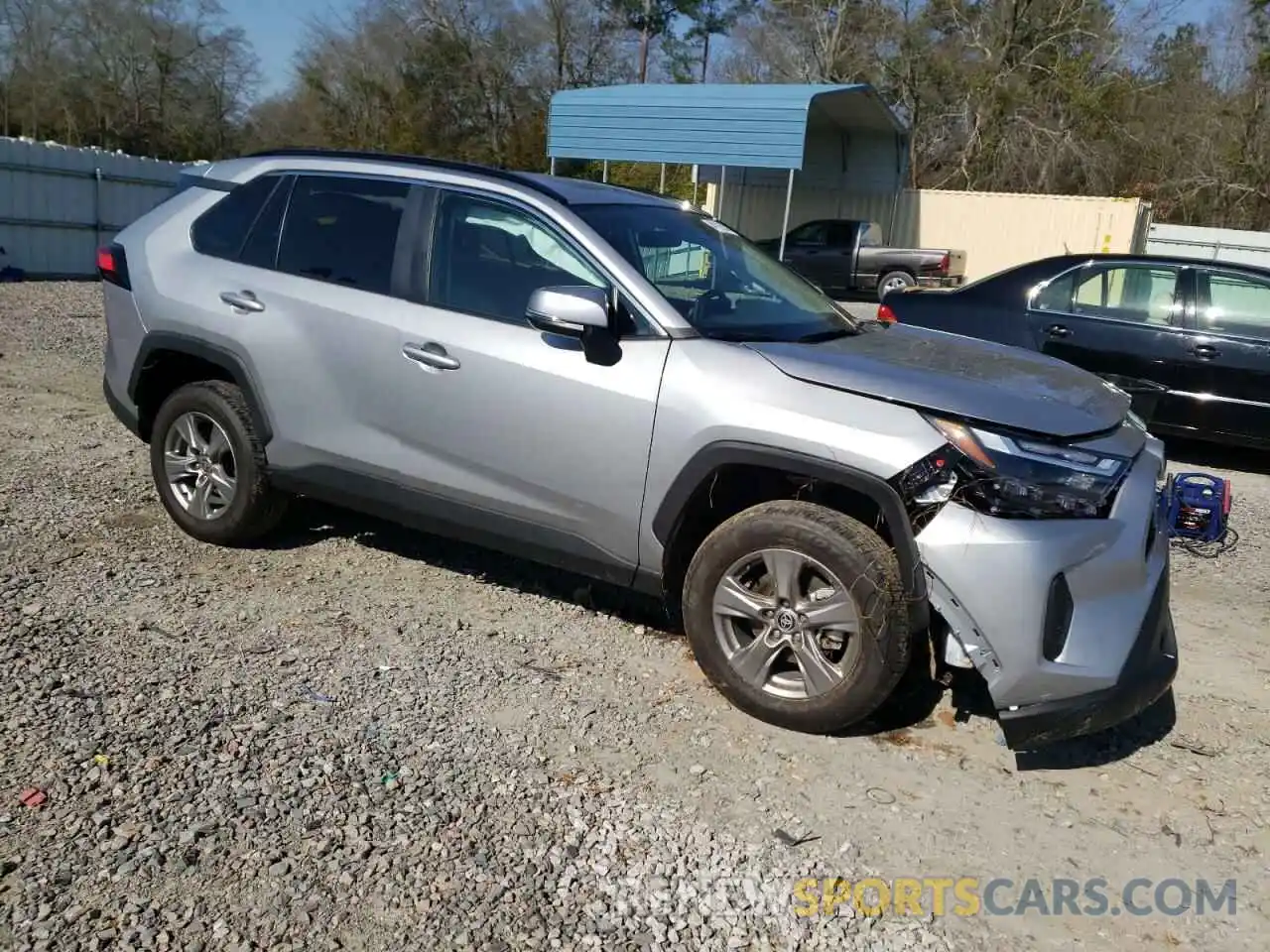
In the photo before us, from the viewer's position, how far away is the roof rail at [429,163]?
4189 millimetres

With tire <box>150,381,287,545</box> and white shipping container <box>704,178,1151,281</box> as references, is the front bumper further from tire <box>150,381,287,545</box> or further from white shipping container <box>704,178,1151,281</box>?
white shipping container <box>704,178,1151,281</box>

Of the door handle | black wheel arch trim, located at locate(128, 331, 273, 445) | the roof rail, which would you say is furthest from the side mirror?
black wheel arch trim, located at locate(128, 331, 273, 445)

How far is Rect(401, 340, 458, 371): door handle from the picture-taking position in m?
4.02

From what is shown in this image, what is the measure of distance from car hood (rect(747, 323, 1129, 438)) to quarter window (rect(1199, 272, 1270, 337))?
4.11 m

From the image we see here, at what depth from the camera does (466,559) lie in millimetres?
5047

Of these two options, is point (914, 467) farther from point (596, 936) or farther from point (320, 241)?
point (320, 241)

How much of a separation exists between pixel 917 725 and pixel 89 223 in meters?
18.0

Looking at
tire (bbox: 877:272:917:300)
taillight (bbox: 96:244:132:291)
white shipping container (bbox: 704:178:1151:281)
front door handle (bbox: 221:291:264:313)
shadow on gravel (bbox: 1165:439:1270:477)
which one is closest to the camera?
front door handle (bbox: 221:291:264:313)

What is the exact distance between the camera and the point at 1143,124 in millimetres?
35125

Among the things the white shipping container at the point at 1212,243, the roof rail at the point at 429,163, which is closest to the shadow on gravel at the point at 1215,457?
the roof rail at the point at 429,163

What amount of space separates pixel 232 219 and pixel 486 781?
116 inches

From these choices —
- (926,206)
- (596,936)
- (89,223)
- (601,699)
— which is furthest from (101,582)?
(926,206)

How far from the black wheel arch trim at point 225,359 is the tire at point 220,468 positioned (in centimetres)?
7

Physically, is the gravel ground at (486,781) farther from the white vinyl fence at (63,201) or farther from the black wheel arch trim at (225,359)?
the white vinyl fence at (63,201)
